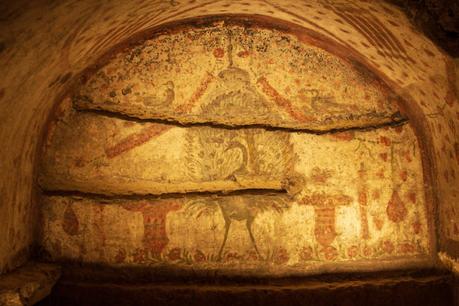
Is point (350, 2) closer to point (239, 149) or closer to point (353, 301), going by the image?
point (239, 149)

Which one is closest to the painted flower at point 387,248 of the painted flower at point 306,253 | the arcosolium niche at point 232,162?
the arcosolium niche at point 232,162

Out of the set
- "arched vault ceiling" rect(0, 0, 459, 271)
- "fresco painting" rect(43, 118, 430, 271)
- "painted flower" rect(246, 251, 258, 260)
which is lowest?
"painted flower" rect(246, 251, 258, 260)

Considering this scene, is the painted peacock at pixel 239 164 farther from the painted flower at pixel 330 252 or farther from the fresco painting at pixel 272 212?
the painted flower at pixel 330 252

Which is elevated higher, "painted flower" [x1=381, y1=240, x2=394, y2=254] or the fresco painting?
the fresco painting

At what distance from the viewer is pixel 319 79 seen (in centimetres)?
312

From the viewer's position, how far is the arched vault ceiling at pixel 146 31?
194 centimetres

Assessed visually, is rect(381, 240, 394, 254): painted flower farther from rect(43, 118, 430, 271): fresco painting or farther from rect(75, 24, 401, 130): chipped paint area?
rect(75, 24, 401, 130): chipped paint area

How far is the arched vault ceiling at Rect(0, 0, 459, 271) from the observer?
1943mm

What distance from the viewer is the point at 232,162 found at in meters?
3.07

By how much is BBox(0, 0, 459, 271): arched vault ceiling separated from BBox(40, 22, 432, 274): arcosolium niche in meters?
0.17

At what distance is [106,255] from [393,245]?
83.8 inches

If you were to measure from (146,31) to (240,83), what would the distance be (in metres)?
0.79

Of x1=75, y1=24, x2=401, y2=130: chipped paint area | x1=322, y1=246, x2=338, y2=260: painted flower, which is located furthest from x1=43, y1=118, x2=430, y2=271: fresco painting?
x1=75, y1=24, x2=401, y2=130: chipped paint area

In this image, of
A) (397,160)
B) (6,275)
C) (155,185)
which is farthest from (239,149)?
(6,275)
